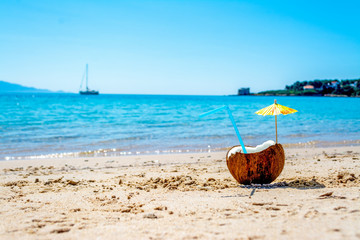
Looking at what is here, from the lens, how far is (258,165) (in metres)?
5.72

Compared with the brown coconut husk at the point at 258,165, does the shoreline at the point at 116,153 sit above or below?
below

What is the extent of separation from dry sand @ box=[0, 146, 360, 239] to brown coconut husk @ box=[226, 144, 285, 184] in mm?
246

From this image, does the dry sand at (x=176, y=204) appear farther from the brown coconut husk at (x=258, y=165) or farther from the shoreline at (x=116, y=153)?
the shoreline at (x=116, y=153)

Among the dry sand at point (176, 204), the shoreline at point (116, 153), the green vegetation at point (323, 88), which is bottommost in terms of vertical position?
the shoreline at point (116, 153)

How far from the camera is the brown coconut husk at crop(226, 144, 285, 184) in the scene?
5668mm

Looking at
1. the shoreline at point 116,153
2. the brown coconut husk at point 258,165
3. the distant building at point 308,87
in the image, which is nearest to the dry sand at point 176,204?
the brown coconut husk at point 258,165

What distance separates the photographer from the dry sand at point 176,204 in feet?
11.3

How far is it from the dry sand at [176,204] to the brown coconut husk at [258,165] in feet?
0.81

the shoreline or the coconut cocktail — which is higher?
the coconut cocktail

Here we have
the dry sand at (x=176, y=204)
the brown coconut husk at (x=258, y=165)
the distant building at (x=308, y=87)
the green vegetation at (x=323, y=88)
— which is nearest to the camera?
the dry sand at (x=176, y=204)

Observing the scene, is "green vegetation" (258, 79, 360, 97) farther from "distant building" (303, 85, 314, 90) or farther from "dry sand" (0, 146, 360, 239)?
"dry sand" (0, 146, 360, 239)

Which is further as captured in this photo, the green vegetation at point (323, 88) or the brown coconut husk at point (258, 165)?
the green vegetation at point (323, 88)

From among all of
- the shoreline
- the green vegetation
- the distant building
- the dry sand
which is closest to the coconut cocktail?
the dry sand

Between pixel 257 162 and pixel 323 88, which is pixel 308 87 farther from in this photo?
pixel 257 162
